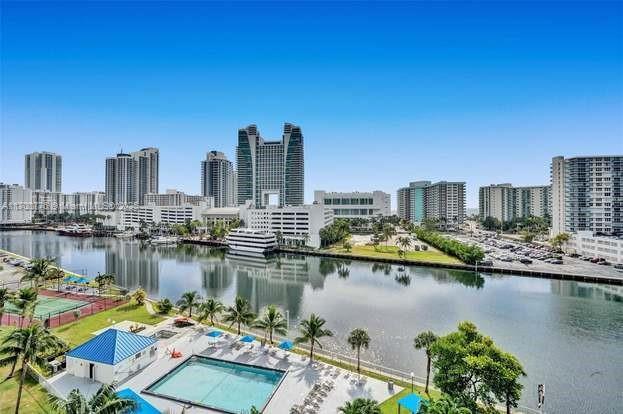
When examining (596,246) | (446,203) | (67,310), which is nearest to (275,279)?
(67,310)

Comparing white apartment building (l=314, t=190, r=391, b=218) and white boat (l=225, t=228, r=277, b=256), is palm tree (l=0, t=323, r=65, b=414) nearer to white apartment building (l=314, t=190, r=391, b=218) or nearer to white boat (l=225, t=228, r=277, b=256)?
white boat (l=225, t=228, r=277, b=256)

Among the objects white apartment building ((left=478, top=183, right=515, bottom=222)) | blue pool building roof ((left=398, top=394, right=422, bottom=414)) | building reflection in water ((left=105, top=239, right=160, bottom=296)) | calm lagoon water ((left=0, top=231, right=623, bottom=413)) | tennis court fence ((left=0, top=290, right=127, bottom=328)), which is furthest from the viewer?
white apartment building ((left=478, top=183, right=515, bottom=222))

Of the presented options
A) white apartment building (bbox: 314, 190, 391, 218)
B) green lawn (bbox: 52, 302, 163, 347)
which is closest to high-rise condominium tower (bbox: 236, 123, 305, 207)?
white apartment building (bbox: 314, 190, 391, 218)

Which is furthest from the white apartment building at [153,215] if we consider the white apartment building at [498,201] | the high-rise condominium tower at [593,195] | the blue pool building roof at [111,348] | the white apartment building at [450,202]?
the white apartment building at [498,201]

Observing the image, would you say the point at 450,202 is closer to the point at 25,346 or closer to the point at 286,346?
the point at 286,346

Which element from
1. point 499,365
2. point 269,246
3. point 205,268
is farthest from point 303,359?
point 269,246
